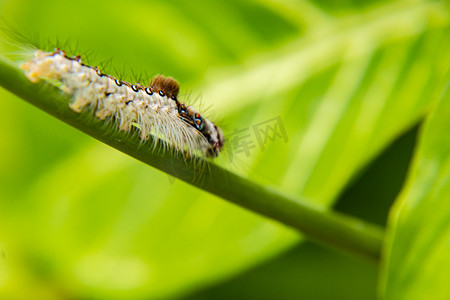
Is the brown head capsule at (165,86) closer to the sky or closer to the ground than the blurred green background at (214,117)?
closer to the sky

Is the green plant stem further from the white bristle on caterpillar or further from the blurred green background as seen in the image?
the blurred green background

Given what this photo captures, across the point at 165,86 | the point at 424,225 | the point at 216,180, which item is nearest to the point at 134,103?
the point at 165,86

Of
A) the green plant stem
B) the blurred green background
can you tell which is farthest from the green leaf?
the blurred green background

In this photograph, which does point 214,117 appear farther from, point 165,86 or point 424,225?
point 424,225

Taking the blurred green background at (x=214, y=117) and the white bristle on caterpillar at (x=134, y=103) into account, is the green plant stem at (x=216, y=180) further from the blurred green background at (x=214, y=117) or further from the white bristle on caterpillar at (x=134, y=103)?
the blurred green background at (x=214, y=117)

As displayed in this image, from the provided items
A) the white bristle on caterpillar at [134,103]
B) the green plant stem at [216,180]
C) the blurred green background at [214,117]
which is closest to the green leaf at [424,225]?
the green plant stem at [216,180]
